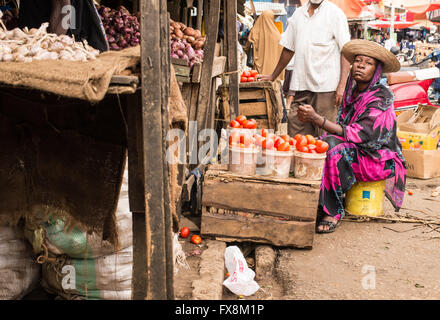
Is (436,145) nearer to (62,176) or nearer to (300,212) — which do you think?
(300,212)

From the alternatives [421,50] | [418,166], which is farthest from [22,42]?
[421,50]

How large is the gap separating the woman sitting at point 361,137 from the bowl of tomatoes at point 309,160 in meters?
0.46

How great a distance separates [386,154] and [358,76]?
0.79 metres

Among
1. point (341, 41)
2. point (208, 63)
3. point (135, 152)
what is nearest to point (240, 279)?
point (135, 152)

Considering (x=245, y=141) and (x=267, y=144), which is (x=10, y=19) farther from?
(x=267, y=144)

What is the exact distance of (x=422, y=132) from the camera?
20.7ft

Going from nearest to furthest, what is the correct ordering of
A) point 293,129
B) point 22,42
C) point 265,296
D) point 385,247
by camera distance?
point 22,42 < point 265,296 < point 385,247 < point 293,129

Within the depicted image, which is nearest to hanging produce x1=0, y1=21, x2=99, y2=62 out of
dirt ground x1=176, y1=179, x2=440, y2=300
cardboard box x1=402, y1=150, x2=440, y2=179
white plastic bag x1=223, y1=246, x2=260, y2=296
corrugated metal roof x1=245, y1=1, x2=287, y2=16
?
dirt ground x1=176, y1=179, x2=440, y2=300

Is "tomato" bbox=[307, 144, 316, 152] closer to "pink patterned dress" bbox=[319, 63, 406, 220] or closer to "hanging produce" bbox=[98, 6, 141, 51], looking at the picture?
"pink patterned dress" bbox=[319, 63, 406, 220]

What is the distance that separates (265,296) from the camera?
311cm

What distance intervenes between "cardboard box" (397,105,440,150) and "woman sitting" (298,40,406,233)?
2.06 meters

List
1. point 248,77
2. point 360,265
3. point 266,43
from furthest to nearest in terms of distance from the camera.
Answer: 1. point 266,43
2. point 248,77
3. point 360,265

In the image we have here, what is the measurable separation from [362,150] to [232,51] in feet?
6.13

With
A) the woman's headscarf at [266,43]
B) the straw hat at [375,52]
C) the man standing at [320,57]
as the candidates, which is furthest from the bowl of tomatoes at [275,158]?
the woman's headscarf at [266,43]
